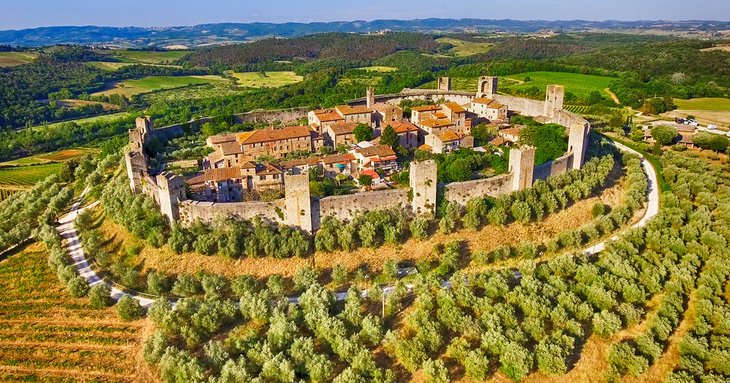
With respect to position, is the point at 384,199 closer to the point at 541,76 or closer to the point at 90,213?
the point at 90,213

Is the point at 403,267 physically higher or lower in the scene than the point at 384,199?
lower

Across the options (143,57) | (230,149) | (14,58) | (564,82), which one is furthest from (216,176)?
(143,57)

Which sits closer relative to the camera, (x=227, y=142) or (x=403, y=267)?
(x=403, y=267)

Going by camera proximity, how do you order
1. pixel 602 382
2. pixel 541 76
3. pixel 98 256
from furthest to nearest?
pixel 541 76 → pixel 98 256 → pixel 602 382

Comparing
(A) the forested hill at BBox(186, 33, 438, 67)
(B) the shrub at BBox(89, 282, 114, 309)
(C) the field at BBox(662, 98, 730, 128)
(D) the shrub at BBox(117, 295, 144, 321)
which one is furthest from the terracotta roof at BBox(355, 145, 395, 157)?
(A) the forested hill at BBox(186, 33, 438, 67)

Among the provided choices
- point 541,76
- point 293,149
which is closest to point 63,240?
point 293,149

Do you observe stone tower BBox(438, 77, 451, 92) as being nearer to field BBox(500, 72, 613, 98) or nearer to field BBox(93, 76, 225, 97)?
field BBox(500, 72, 613, 98)

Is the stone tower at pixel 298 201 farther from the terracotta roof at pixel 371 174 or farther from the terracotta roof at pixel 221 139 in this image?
the terracotta roof at pixel 221 139
